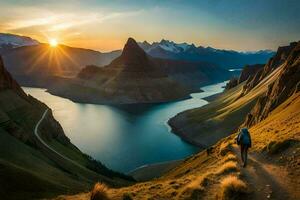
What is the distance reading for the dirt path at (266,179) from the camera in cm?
1505

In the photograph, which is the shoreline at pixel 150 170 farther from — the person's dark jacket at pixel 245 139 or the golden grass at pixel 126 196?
the golden grass at pixel 126 196

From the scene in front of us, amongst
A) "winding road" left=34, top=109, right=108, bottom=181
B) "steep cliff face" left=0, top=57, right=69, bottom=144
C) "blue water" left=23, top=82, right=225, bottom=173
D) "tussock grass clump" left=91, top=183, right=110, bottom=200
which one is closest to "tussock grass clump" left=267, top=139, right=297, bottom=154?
"tussock grass clump" left=91, top=183, right=110, bottom=200

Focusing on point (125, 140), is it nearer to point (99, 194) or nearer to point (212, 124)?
point (212, 124)

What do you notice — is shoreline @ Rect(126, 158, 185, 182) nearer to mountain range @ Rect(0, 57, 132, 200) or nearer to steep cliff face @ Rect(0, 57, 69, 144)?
mountain range @ Rect(0, 57, 132, 200)

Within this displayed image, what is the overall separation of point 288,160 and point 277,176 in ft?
7.18

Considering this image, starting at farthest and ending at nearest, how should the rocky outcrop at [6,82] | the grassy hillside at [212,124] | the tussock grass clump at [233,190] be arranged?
the grassy hillside at [212,124] → the rocky outcrop at [6,82] → the tussock grass clump at [233,190]

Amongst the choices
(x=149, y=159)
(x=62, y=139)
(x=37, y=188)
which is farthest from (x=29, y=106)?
(x=37, y=188)

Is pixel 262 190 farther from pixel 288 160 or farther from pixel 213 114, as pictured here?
pixel 213 114

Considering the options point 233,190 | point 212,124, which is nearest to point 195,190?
point 233,190

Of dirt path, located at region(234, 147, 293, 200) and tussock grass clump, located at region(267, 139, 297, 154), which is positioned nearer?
dirt path, located at region(234, 147, 293, 200)

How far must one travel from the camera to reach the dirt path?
49.4 feet

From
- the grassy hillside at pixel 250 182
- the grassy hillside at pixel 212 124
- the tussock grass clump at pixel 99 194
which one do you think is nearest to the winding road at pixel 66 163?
the grassy hillside at pixel 250 182

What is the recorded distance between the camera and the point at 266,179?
55.6ft

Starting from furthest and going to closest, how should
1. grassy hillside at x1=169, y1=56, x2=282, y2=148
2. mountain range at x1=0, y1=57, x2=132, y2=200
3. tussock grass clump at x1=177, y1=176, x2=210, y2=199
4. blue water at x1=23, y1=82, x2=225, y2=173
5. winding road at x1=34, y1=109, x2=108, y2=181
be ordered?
grassy hillside at x1=169, y1=56, x2=282, y2=148 < blue water at x1=23, y1=82, x2=225, y2=173 < winding road at x1=34, y1=109, x2=108, y2=181 < mountain range at x1=0, y1=57, x2=132, y2=200 < tussock grass clump at x1=177, y1=176, x2=210, y2=199
